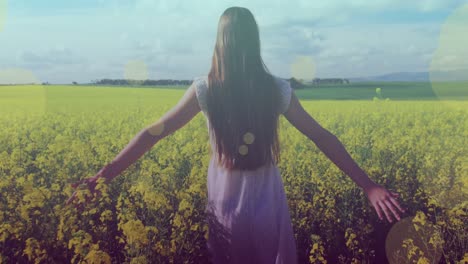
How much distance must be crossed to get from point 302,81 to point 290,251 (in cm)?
3108

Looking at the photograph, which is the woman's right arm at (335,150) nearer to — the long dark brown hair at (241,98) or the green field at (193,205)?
the long dark brown hair at (241,98)

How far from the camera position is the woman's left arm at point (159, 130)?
2426 mm

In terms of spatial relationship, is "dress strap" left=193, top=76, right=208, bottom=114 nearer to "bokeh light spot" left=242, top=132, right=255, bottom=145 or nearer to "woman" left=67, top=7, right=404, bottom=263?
"woman" left=67, top=7, right=404, bottom=263

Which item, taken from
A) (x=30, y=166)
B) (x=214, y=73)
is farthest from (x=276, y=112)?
(x=30, y=166)

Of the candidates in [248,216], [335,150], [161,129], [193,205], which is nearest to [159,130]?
[161,129]

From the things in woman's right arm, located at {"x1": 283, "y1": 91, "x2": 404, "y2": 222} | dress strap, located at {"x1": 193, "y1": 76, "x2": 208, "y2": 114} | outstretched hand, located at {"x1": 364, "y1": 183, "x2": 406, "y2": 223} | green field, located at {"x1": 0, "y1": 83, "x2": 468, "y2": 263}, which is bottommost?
green field, located at {"x1": 0, "y1": 83, "x2": 468, "y2": 263}

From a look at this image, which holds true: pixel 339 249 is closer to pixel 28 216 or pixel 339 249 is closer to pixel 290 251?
pixel 290 251

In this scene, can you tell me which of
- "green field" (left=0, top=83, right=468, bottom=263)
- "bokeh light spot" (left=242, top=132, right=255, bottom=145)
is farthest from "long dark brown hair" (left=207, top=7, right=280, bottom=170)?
"green field" (left=0, top=83, right=468, bottom=263)

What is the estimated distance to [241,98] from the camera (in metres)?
2.33

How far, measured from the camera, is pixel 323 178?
476 centimetres

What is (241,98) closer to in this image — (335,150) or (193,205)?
(335,150)

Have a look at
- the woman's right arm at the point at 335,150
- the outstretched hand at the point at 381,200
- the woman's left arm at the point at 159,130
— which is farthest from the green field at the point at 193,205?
the outstretched hand at the point at 381,200

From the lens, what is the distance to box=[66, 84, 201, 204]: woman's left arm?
95.5 inches

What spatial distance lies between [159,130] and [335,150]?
2.60 ft
